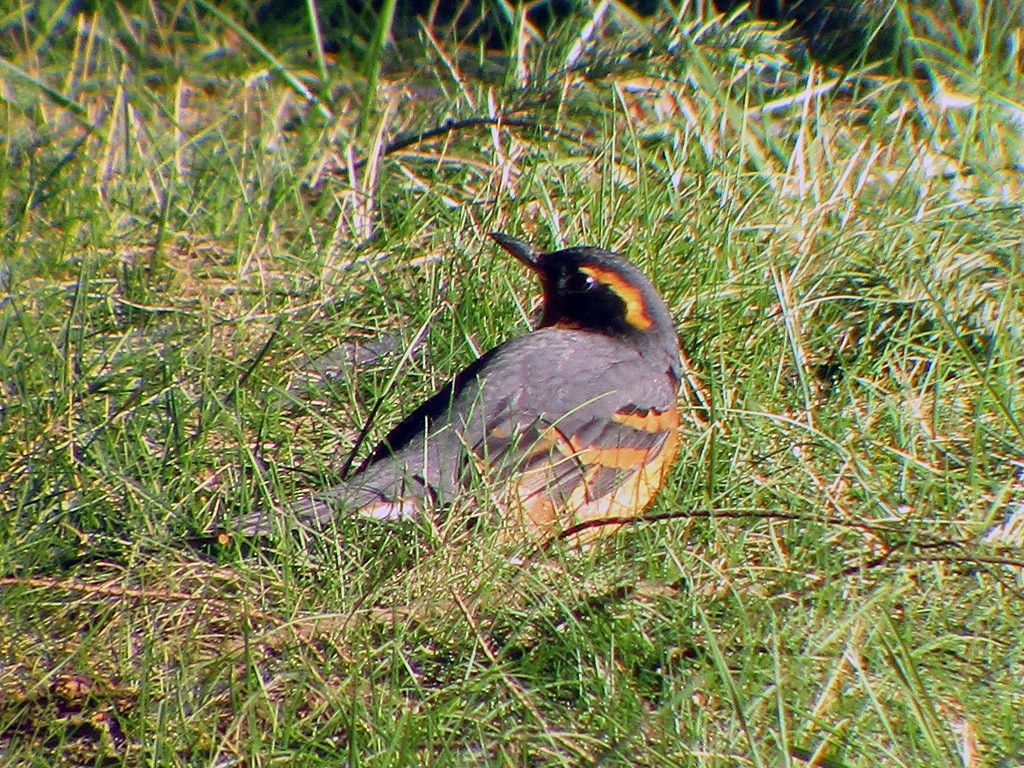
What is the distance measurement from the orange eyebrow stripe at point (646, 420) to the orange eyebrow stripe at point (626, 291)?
43 cm

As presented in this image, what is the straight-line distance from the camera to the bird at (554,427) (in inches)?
180

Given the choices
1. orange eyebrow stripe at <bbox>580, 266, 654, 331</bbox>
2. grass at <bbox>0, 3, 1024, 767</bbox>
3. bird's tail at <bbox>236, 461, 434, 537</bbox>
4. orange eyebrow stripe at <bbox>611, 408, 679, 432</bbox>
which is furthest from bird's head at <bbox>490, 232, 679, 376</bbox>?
bird's tail at <bbox>236, 461, 434, 537</bbox>

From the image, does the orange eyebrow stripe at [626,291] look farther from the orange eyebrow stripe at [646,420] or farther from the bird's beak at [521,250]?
the orange eyebrow stripe at [646,420]

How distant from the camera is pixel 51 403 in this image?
516cm

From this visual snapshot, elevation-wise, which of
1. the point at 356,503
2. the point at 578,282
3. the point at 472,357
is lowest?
the point at 472,357

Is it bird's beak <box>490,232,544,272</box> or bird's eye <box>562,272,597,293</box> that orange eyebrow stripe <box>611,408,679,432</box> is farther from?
bird's beak <box>490,232,544,272</box>

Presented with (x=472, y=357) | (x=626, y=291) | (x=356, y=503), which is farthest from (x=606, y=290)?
(x=356, y=503)

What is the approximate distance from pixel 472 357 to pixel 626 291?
2.08 feet

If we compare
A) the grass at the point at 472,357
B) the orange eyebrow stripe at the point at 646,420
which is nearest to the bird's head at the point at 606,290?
the grass at the point at 472,357

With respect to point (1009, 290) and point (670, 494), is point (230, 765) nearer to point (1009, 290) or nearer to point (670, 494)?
point (670, 494)

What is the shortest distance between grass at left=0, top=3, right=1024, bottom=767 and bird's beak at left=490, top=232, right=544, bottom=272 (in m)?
0.21

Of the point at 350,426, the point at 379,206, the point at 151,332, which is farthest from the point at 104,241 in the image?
the point at 350,426

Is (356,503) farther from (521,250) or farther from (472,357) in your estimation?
(521,250)

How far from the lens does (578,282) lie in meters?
5.68
